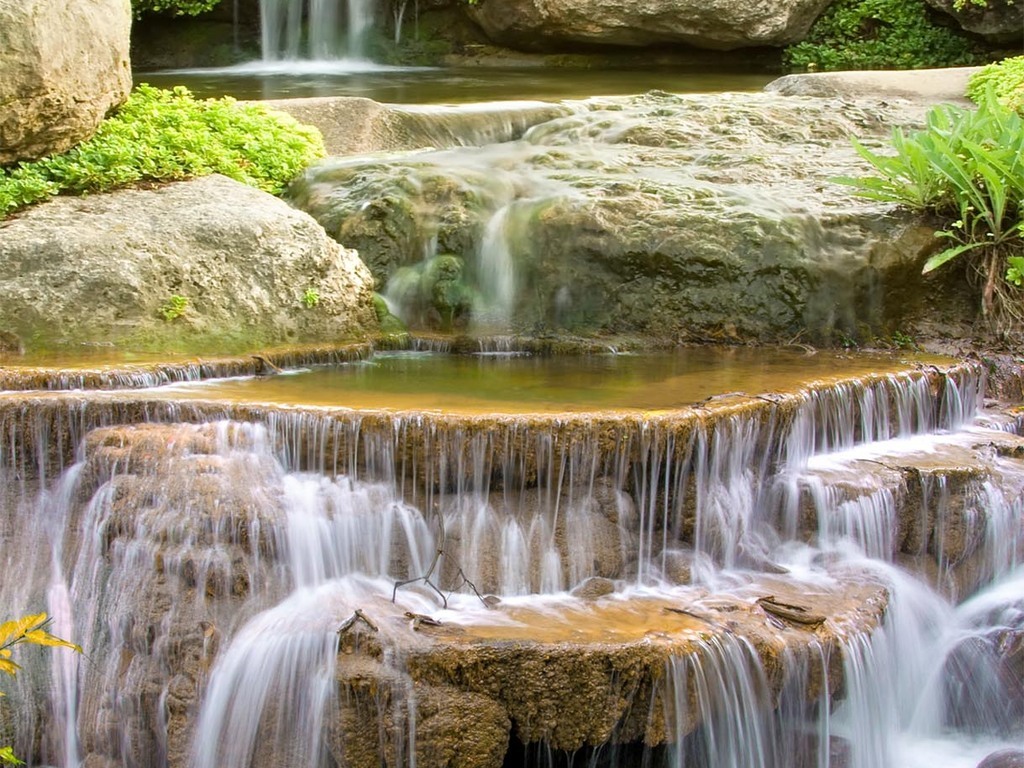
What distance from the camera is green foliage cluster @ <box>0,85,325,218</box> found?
834cm

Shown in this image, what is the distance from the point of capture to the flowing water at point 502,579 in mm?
5121

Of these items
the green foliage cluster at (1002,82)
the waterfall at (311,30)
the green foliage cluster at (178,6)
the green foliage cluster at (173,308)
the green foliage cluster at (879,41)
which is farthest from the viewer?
the waterfall at (311,30)

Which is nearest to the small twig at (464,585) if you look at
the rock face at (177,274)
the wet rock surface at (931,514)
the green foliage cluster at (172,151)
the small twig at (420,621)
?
the small twig at (420,621)

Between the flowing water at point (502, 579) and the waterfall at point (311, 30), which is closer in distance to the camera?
the flowing water at point (502, 579)

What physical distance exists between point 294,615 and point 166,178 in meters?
4.25

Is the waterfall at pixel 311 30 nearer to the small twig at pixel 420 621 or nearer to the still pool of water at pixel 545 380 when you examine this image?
the still pool of water at pixel 545 380

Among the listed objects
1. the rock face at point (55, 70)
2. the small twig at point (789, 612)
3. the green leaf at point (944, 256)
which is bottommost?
the small twig at point (789, 612)

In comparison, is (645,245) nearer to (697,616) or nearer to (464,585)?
(464,585)

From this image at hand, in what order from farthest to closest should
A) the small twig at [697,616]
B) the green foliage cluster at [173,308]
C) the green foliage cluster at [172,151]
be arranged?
the green foliage cluster at [172,151] < the green foliage cluster at [173,308] < the small twig at [697,616]

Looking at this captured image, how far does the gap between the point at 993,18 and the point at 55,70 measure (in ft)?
38.6

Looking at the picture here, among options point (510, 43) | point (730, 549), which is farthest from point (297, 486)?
point (510, 43)

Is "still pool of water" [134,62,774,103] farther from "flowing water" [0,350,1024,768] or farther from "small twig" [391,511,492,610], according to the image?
"small twig" [391,511,492,610]

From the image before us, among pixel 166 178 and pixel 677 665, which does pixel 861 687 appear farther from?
pixel 166 178

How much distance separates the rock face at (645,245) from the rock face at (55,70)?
1.53 metres
